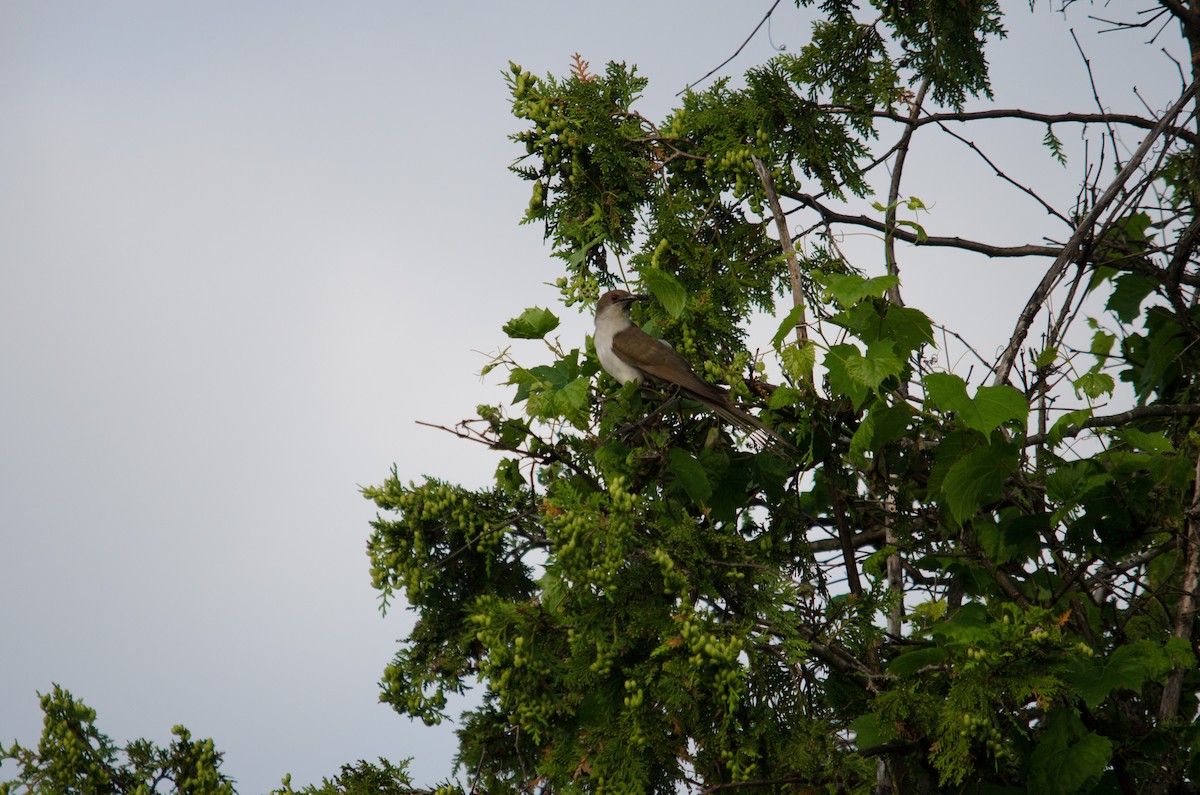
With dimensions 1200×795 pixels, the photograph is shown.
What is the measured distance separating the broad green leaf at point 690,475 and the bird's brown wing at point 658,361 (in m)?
0.32

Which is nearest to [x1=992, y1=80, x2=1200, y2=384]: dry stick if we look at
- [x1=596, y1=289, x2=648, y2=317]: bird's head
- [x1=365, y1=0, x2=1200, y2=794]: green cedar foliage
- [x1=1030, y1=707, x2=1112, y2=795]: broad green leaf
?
[x1=365, y1=0, x2=1200, y2=794]: green cedar foliage

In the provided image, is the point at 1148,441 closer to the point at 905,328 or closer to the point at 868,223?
the point at 905,328

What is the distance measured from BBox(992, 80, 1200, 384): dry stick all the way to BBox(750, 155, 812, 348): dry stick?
85 cm

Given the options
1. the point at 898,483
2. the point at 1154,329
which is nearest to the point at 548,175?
the point at 898,483

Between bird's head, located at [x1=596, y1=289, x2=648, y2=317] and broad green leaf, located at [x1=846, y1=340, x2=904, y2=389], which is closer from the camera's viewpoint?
broad green leaf, located at [x1=846, y1=340, x2=904, y2=389]

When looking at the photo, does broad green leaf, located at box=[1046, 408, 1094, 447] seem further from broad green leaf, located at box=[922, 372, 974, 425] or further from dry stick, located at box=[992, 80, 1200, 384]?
broad green leaf, located at box=[922, 372, 974, 425]

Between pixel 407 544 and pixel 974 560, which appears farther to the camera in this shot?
pixel 407 544

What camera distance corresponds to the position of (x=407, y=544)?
14.3ft

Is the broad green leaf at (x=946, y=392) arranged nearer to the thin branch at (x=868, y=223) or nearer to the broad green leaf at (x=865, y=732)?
the broad green leaf at (x=865, y=732)

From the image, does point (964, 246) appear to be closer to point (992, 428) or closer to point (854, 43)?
point (854, 43)

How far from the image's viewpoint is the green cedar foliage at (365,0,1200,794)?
3.40 m

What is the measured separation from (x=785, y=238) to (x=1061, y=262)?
115 cm

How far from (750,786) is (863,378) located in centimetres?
149

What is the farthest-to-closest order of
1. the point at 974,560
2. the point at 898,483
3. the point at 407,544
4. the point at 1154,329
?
1. the point at 1154,329
2. the point at 407,544
3. the point at 898,483
4. the point at 974,560
